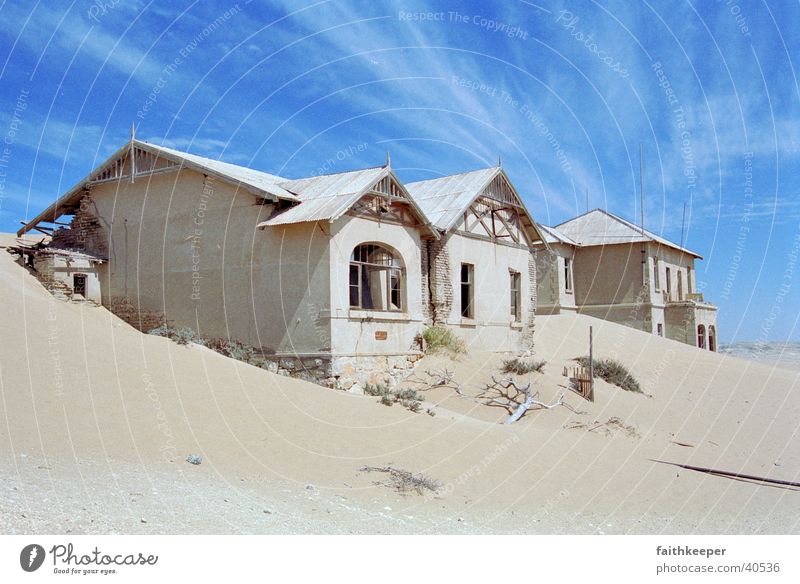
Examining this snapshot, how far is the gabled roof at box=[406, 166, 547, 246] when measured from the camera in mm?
20891

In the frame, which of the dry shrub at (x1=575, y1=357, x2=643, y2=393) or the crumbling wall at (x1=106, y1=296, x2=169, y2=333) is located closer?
the crumbling wall at (x1=106, y1=296, x2=169, y2=333)

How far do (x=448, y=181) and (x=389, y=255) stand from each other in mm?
5189

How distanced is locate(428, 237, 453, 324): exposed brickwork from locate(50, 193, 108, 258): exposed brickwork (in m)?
9.51

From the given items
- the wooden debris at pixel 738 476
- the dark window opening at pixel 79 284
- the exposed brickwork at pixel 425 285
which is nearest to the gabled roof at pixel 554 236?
the exposed brickwork at pixel 425 285

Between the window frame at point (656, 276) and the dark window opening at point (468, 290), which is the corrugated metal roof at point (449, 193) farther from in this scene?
the window frame at point (656, 276)

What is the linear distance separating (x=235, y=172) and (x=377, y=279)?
211 inches

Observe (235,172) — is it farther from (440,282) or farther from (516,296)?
(516,296)

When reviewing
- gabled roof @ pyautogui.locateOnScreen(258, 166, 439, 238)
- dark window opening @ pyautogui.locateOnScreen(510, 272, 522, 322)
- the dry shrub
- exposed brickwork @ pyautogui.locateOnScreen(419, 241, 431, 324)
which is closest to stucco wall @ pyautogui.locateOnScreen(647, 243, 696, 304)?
dark window opening @ pyautogui.locateOnScreen(510, 272, 522, 322)

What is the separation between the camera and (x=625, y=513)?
32.8 feet

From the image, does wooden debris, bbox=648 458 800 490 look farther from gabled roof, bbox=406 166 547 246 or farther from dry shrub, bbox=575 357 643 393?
gabled roof, bbox=406 166 547 246

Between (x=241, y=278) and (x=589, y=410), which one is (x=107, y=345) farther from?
(x=589, y=410)

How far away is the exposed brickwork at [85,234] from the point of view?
70.0 feet

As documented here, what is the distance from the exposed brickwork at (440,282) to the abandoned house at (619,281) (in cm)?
1538

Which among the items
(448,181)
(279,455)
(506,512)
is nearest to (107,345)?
(279,455)
